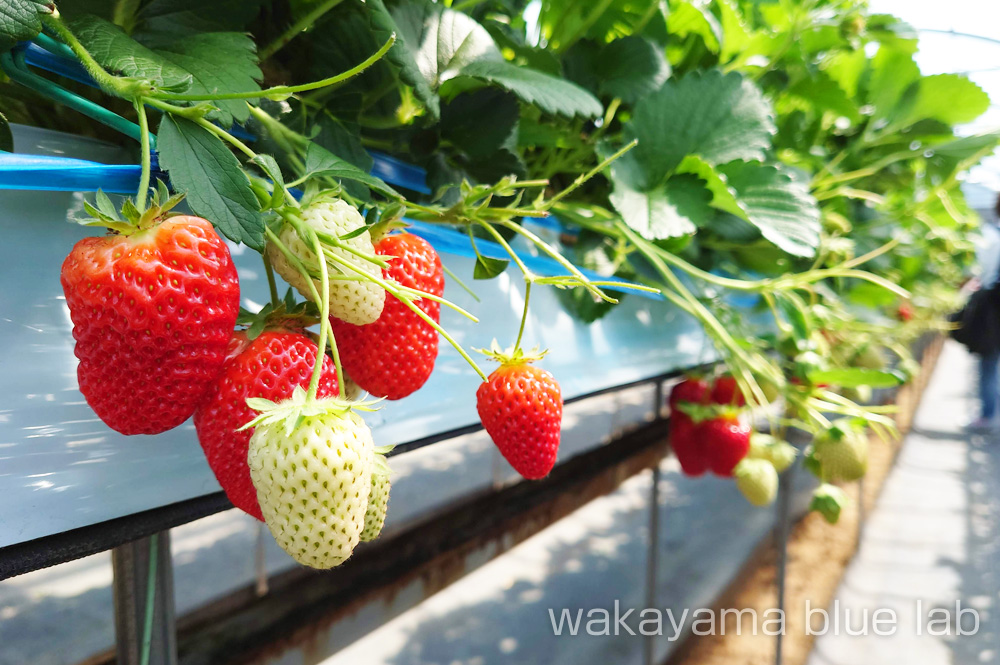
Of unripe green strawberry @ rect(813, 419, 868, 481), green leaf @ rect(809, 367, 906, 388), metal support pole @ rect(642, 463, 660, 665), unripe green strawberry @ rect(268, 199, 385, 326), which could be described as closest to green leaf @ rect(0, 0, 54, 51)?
unripe green strawberry @ rect(268, 199, 385, 326)

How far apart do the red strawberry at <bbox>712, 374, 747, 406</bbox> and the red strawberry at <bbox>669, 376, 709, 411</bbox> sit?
1 cm

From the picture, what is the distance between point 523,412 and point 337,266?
12cm

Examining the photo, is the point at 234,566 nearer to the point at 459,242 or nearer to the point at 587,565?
the point at 587,565

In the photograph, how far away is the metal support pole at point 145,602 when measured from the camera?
35 cm

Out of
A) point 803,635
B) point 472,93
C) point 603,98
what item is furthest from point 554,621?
point 472,93

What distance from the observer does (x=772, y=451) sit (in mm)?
757

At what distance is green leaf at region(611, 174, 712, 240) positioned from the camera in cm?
44

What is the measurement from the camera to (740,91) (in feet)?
1.69

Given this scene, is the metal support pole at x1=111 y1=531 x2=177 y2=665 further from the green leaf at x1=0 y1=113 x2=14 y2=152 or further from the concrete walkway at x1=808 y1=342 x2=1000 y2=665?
the concrete walkway at x1=808 y1=342 x2=1000 y2=665

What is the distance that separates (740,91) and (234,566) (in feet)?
5.96

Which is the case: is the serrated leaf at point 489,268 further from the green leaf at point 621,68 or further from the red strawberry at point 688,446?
the red strawberry at point 688,446

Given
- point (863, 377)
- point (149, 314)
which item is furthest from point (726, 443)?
point (149, 314)

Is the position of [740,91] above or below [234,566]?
above

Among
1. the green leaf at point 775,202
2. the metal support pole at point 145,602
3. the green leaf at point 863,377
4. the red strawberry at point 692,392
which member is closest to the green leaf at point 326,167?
the metal support pole at point 145,602
